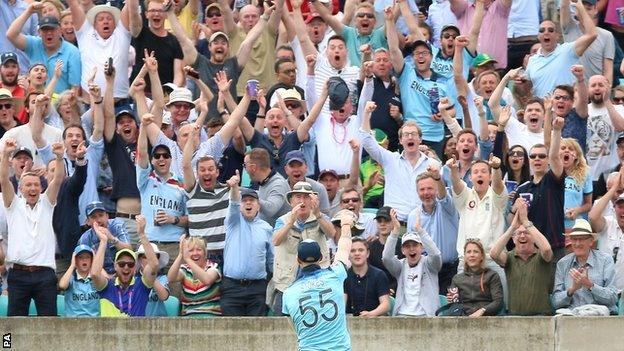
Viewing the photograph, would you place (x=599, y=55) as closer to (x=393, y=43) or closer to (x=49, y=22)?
(x=393, y=43)

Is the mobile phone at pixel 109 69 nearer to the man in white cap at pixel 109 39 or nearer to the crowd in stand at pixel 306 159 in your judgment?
the crowd in stand at pixel 306 159

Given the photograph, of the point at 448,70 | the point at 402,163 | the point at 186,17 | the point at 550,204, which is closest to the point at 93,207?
the point at 402,163

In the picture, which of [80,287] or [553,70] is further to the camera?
[553,70]

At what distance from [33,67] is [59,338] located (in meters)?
4.32

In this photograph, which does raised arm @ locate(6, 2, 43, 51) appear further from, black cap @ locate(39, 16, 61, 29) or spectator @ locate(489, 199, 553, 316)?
spectator @ locate(489, 199, 553, 316)

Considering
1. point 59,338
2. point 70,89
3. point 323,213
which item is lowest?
point 59,338

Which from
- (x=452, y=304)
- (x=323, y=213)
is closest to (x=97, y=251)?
(x=323, y=213)

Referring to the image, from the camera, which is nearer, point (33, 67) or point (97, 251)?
point (97, 251)

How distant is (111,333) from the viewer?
2048 centimetres

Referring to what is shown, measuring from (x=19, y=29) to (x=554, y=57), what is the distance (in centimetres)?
703

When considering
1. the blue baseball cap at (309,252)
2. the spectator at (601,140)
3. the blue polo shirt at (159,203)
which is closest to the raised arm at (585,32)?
the spectator at (601,140)

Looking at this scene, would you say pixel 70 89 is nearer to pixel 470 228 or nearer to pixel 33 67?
pixel 33 67

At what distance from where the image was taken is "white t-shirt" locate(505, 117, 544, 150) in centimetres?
2188

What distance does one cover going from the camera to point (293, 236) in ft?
66.2
